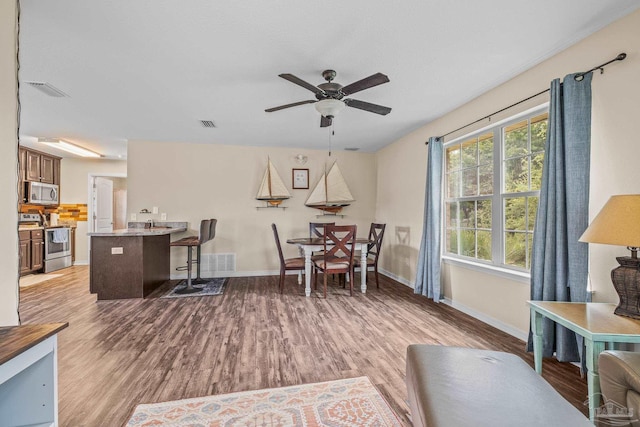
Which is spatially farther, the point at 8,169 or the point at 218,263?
the point at 218,263

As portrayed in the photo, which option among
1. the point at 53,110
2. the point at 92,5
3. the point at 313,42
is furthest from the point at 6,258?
the point at 53,110

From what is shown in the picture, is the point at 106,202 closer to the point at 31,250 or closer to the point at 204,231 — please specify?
the point at 31,250

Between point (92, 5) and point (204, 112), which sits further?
point (204, 112)

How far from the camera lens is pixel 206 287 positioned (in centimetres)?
451

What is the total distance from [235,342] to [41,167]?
19.8 ft

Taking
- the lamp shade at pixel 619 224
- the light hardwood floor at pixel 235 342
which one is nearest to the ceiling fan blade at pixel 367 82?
the lamp shade at pixel 619 224

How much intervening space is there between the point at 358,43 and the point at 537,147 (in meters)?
1.86

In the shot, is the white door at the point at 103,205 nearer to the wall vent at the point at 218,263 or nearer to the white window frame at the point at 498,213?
the wall vent at the point at 218,263

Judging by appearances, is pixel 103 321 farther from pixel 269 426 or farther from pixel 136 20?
pixel 136 20

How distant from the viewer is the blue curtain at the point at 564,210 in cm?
202

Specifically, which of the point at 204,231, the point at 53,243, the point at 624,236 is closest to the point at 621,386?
the point at 624,236

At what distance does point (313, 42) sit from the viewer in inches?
85.7

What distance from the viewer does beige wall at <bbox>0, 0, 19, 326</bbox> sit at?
1.44 metres

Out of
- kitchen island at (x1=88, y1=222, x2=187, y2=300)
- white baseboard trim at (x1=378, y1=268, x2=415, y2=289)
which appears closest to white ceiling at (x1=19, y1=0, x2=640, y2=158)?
kitchen island at (x1=88, y1=222, x2=187, y2=300)
